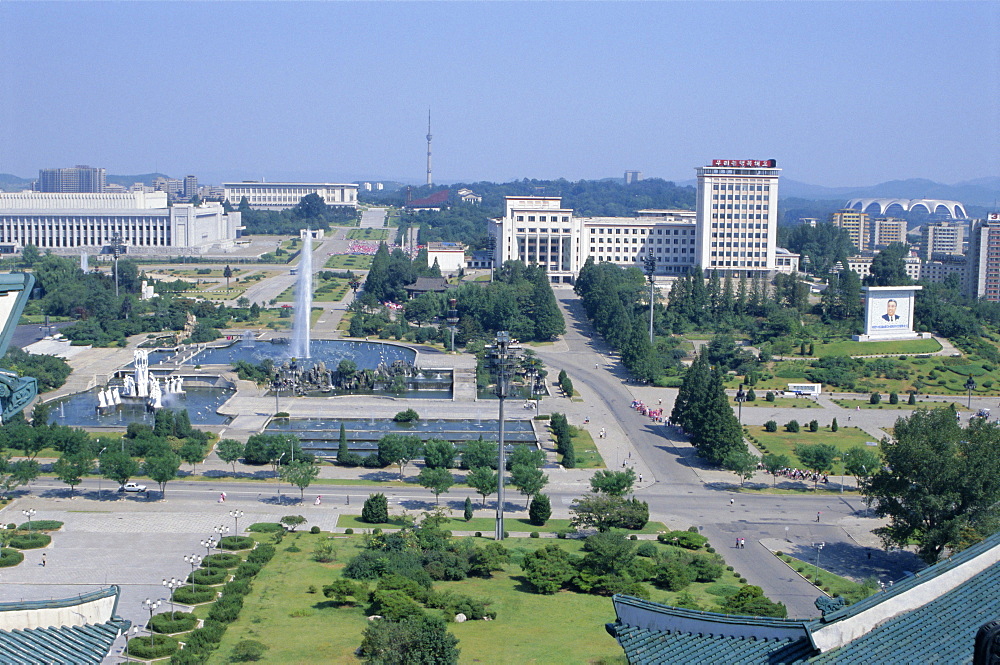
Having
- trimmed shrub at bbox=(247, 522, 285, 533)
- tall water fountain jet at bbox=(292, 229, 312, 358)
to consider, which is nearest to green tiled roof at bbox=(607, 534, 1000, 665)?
trimmed shrub at bbox=(247, 522, 285, 533)

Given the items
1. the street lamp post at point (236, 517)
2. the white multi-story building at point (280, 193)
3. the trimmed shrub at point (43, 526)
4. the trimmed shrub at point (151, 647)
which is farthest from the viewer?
the white multi-story building at point (280, 193)

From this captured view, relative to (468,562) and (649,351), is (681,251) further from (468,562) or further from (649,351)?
(468,562)

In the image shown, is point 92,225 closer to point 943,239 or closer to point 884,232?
point 884,232

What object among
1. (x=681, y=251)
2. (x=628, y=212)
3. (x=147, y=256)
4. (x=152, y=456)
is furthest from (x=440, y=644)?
(x=628, y=212)

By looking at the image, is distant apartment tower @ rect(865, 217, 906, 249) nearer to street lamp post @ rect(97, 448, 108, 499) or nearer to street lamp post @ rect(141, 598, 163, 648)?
street lamp post @ rect(97, 448, 108, 499)

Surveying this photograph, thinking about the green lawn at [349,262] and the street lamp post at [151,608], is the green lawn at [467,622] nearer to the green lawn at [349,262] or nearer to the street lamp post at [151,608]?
the street lamp post at [151,608]

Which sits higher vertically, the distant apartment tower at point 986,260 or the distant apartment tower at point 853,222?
the distant apartment tower at point 853,222

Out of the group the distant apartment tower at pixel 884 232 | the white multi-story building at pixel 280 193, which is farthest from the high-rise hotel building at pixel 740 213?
the white multi-story building at pixel 280 193
